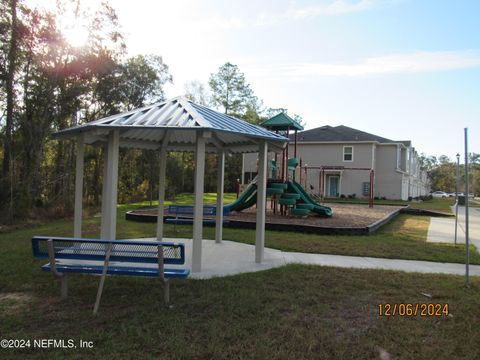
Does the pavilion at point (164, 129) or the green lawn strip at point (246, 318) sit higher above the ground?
the pavilion at point (164, 129)

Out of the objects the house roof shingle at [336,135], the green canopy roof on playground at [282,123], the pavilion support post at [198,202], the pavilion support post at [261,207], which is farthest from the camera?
the house roof shingle at [336,135]

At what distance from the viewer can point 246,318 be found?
460cm

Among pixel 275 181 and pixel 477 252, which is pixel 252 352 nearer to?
pixel 477 252

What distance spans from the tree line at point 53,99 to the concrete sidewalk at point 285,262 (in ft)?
36.1

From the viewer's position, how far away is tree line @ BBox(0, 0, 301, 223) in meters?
18.1

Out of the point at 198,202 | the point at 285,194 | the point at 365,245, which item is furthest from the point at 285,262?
the point at 285,194

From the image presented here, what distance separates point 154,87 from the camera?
32.7 metres

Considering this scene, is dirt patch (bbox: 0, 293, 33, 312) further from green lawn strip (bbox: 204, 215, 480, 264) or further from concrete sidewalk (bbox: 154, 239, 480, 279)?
green lawn strip (bbox: 204, 215, 480, 264)

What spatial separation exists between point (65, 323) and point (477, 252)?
9.43 meters

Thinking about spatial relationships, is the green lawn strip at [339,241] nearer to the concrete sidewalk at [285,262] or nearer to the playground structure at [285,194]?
the concrete sidewalk at [285,262]

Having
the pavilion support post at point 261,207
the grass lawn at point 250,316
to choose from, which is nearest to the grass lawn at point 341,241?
the pavilion support post at point 261,207

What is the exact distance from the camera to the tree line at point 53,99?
1806cm

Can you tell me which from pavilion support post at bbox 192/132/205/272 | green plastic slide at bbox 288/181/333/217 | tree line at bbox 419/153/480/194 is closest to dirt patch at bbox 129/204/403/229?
green plastic slide at bbox 288/181/333/217

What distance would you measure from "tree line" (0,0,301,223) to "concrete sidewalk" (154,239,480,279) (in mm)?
11002
